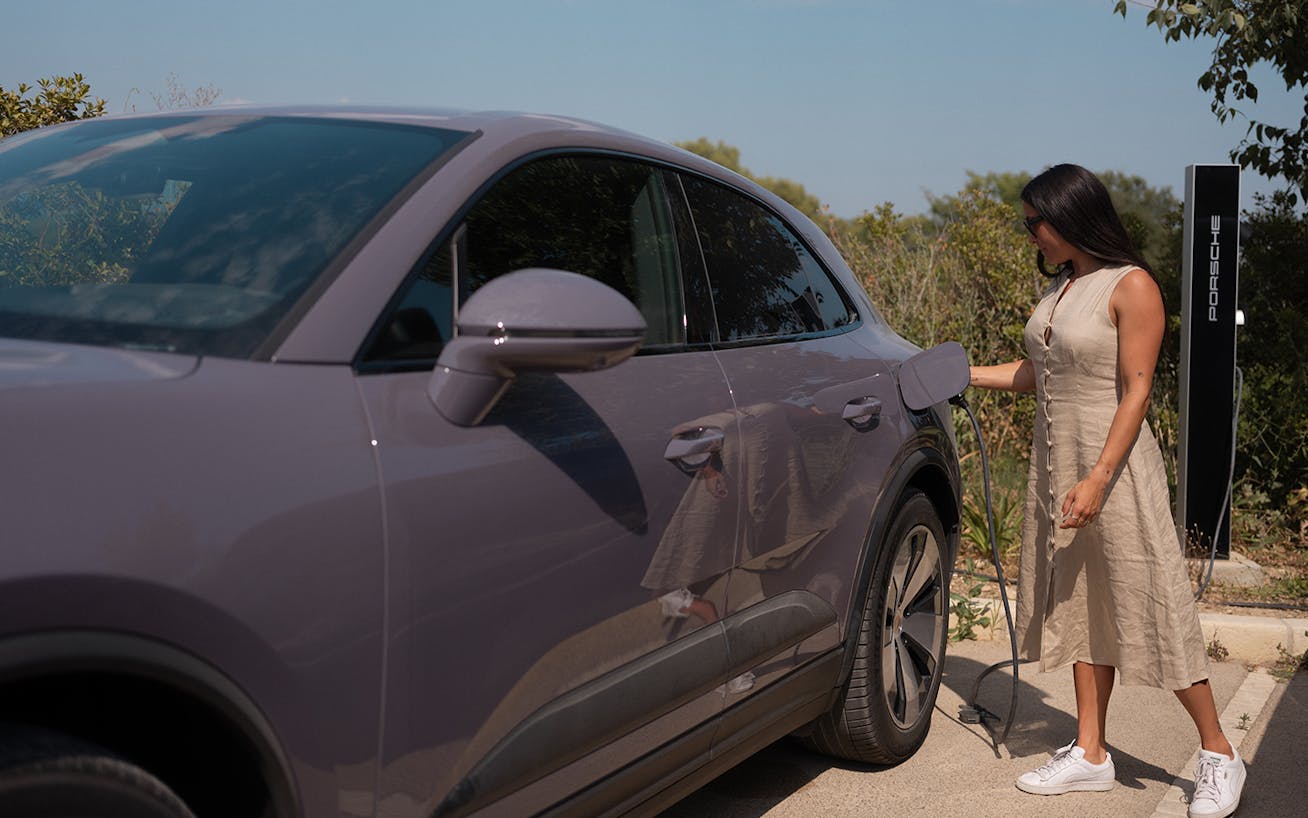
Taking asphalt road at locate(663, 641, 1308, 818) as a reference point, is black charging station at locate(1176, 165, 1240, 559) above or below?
above

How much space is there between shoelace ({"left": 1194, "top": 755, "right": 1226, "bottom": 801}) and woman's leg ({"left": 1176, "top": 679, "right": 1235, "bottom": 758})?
45 millimetres

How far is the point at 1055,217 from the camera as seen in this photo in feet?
13.4

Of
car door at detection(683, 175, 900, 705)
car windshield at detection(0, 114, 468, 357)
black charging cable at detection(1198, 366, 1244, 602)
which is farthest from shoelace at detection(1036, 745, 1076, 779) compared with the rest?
car windshield at detection(0, 114, 468, 357)

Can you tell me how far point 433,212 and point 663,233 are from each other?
950 mm

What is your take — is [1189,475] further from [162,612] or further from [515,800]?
[162,612]

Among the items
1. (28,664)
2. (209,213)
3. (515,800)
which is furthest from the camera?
(209,213)

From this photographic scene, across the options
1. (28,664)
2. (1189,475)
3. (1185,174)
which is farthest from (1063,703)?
(28,664)

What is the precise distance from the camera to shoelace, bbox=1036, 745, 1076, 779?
13.8ft

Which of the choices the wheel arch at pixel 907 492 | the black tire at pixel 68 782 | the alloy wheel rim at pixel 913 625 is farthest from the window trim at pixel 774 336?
the black tire at pixel 68 782

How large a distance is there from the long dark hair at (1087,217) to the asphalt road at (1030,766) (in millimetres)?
1663

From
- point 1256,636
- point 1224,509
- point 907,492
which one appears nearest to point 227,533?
point 907,492

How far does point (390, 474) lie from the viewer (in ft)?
6.66

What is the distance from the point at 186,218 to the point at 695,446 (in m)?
1.11

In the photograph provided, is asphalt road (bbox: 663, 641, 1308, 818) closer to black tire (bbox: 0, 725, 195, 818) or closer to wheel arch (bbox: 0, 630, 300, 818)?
wheel arch (bbox: 0, 630, 300, 818)
